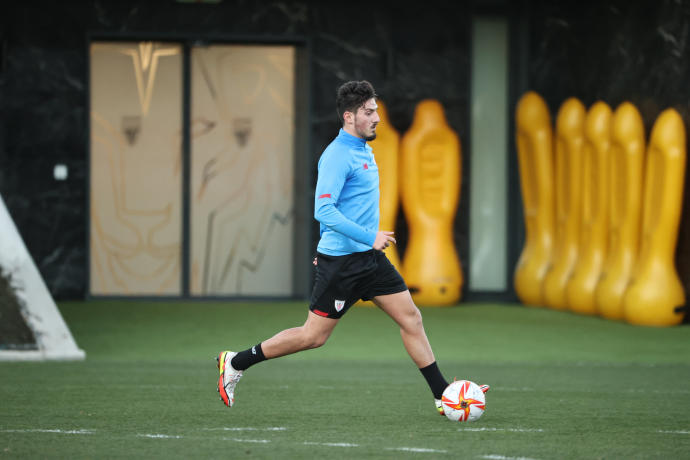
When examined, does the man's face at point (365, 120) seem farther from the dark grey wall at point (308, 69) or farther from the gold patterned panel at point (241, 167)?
the gold patterned panel at point (241, 167)

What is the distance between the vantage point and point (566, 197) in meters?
14.2

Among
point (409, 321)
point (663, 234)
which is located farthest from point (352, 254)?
point (663, 234)

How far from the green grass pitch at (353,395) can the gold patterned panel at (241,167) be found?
202 cm

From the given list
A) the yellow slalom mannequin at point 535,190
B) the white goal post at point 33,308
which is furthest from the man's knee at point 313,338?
the yellow slalom mannequin at point 535,190

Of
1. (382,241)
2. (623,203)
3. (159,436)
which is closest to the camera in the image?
(159,436)

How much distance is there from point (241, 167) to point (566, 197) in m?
4.03

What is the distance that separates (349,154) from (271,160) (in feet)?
28.6

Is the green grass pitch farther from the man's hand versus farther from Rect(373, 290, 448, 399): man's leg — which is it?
the man's hand

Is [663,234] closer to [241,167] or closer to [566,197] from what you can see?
[566,197]

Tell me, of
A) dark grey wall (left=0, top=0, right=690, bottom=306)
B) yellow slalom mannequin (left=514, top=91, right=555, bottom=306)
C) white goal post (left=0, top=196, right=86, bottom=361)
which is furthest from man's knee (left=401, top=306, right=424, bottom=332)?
dark grey wall (left=0, top=0, right=690, bottom=306)

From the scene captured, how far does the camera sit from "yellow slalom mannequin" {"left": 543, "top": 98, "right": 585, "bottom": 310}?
45.5 feet

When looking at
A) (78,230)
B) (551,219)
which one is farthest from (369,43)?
(78,230)

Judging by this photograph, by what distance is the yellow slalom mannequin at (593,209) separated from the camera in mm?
13258

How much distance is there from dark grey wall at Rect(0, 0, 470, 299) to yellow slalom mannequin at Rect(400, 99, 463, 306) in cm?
39
